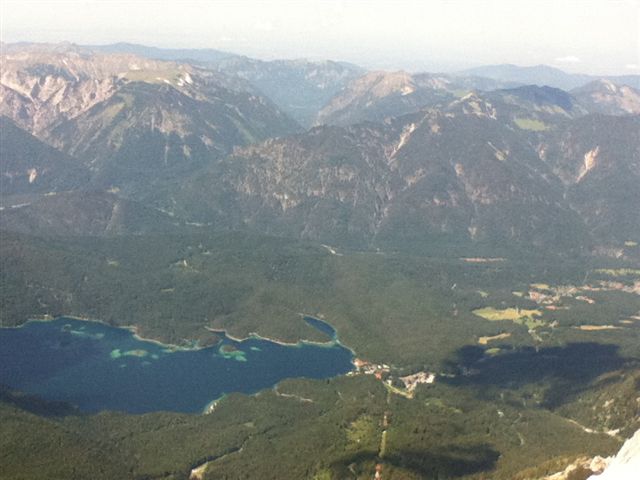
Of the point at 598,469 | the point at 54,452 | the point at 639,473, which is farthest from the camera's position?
the point at 54,452

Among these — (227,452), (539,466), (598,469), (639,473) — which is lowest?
(227,452)

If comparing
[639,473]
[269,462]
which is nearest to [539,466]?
[269,462]

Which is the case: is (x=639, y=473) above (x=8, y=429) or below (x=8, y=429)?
above

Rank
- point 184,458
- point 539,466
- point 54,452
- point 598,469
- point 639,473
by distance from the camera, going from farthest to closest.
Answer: point 184,458
point 54,452
point 539,466
point 598,469
point 639,473

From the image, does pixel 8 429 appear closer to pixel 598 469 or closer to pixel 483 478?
pixel 483 478

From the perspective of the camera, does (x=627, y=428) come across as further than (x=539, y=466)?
Yes

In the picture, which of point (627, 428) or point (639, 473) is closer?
point (639, 473)

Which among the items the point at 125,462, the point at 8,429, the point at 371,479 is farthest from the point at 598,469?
the point at 8,429

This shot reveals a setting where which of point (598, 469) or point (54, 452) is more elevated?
point (598, 469)

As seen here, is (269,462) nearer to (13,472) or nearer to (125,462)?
(125,462)
